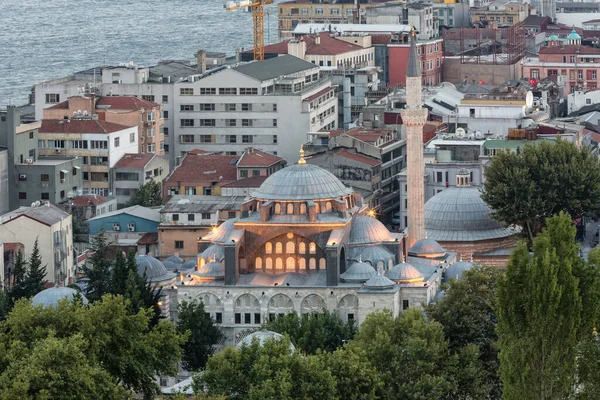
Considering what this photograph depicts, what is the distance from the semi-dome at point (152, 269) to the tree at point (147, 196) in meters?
19.7

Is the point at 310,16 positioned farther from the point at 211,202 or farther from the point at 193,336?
the point at 193,336

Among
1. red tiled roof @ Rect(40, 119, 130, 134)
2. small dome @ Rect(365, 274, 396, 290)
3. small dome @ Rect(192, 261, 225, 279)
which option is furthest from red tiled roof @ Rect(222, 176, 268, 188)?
small dome @ Rect(365, 274, 396, 290)

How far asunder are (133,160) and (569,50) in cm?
4286

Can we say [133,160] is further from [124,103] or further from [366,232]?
[366,232]

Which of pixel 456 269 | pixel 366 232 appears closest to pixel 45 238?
pixel 366 232

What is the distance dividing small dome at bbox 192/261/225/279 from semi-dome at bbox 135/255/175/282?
1740 millimetres

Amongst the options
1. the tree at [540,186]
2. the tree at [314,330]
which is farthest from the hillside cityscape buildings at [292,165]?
the tree at [314,330]

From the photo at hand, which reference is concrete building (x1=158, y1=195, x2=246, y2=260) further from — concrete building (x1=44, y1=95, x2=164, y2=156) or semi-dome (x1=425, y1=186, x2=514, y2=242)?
concrete building (x1=44, y1=95, x2=164, y2=156)

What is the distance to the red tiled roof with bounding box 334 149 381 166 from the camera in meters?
98.8

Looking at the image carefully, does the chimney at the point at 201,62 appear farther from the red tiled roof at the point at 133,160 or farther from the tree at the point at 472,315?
the tree at the point at 472,315

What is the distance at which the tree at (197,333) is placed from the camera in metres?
73.1

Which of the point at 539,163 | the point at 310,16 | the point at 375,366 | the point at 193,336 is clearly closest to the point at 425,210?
the point at 539,163

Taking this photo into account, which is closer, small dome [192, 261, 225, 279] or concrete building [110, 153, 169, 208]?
small dome [192, 261, 225, 279]

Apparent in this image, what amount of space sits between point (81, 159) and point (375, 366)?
134 feet
